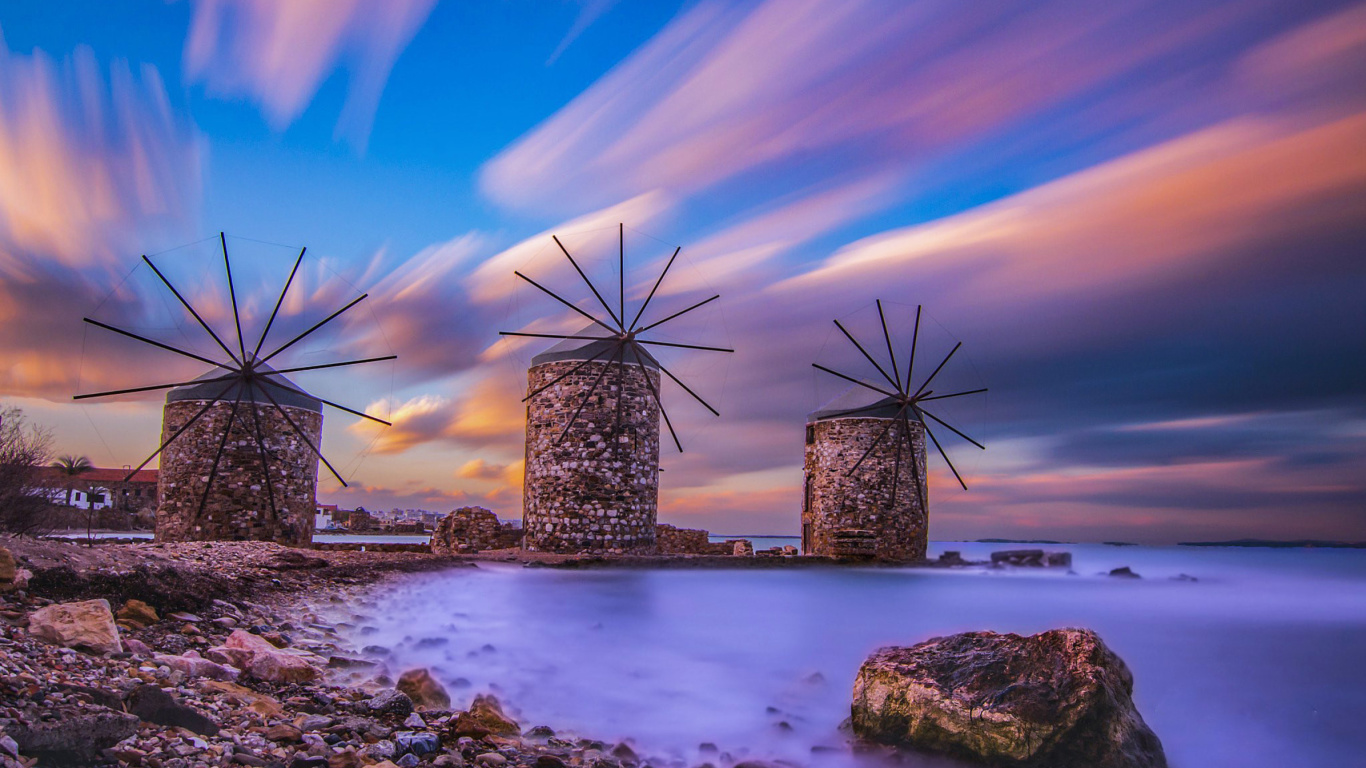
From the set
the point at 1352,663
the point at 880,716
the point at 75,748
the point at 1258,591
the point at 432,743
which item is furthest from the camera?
the point at 1258,591

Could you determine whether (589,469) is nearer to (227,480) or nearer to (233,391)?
(227,480)

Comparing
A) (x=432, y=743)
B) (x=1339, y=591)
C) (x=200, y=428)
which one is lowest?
(x=1339, y=591)

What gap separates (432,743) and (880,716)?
2.41 m

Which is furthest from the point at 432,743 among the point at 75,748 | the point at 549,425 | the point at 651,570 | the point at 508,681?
the point at 549,425

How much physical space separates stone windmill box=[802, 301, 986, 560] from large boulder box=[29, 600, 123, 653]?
55.9 ft

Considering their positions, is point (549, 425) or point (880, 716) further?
point (549, 425)

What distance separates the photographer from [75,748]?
279 centimetres

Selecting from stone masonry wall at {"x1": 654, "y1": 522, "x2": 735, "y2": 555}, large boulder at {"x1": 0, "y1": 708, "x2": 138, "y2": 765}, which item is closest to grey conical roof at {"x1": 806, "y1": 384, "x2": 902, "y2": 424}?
stone masonry wall at {"x1": 654, "y1": 522, "x2": 735, "y2": 555}

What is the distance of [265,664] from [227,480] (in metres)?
11.9

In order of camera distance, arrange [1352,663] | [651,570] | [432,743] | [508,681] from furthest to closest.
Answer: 1. [651,570]
2. [1352,663]
3. [508,681]
4. [432,743]

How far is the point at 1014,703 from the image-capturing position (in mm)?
3871

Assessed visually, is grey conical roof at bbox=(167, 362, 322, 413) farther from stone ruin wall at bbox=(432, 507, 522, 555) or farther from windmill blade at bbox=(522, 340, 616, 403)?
windmill blade at bbox=(522, 340, 616, 403)

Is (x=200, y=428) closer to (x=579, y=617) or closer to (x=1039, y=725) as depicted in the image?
(x=579, y=617)

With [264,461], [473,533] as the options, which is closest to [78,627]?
[264,461]
